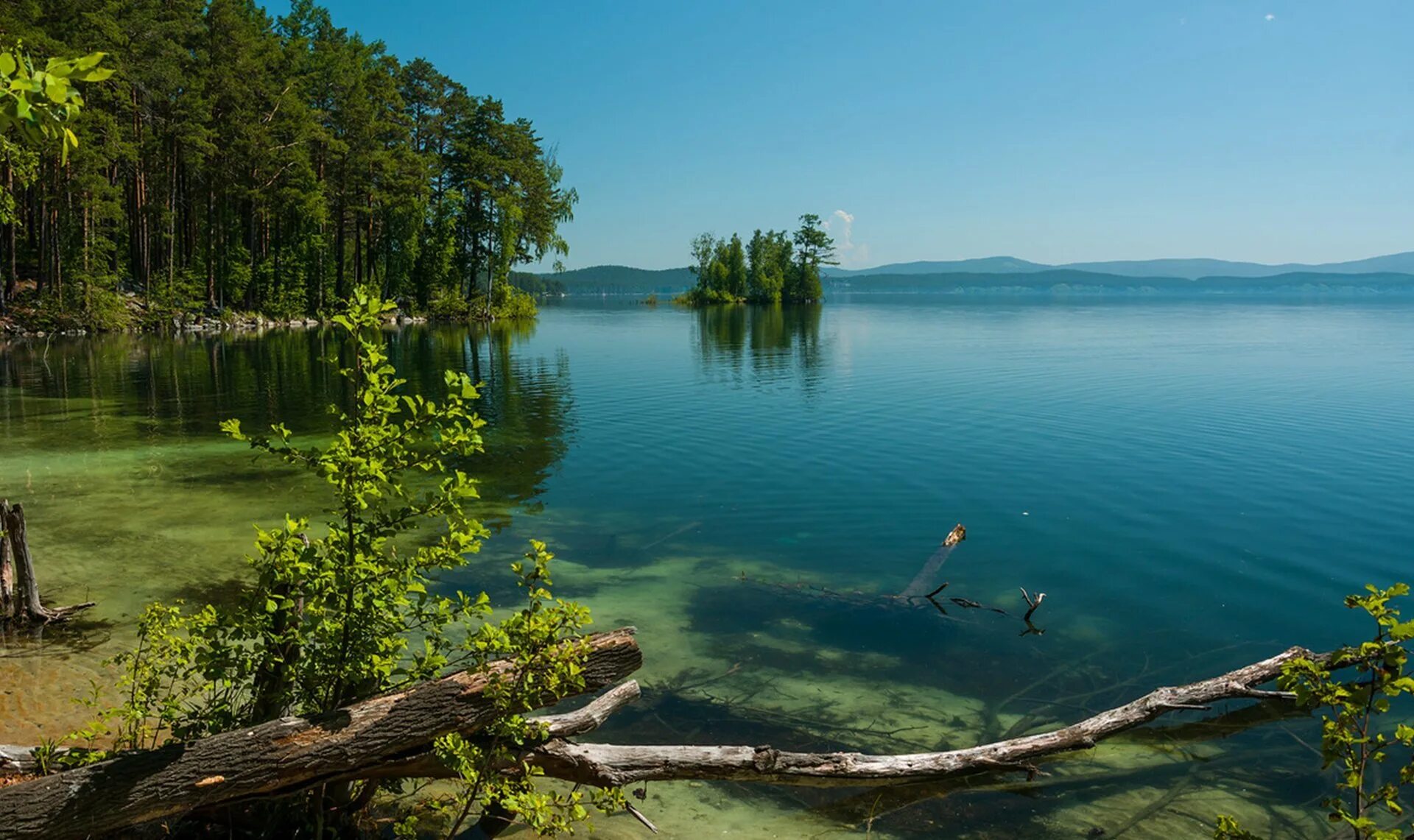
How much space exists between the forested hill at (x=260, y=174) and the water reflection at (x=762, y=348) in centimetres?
2106

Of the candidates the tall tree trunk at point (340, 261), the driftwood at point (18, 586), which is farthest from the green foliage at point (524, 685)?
the tall tree trunk at point (340, 261)

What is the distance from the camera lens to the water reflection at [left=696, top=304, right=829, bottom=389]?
3512cm

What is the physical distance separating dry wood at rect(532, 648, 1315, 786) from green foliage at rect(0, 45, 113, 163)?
12.5ft

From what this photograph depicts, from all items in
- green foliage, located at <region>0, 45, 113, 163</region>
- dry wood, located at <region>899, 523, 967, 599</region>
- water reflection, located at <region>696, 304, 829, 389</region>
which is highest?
green foliage, located at <region>0, 45, 113, 163</region>

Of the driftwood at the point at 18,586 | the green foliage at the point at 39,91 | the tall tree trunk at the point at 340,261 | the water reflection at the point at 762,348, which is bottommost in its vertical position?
the driftwood at the point at 18,586

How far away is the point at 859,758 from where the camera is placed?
20.6ft

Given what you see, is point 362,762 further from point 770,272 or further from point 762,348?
point 770,272

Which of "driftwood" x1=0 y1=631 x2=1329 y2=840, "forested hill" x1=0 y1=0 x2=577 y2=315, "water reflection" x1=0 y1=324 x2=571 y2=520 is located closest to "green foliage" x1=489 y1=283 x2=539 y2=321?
"forested hill" x1=0 y1=0 x2=577 y2=315

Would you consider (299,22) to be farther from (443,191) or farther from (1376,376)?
(1376,376)

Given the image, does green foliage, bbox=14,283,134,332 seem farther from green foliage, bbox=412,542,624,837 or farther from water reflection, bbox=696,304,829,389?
green foliage, bbox=412,542,624,837

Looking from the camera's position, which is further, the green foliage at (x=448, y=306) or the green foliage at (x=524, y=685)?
the green foliage at (x=448, y=306)

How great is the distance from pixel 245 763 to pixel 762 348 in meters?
45.2

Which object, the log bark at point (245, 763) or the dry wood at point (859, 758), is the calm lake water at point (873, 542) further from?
the log bark at point (245, 763)

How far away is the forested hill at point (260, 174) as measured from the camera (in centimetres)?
4519
